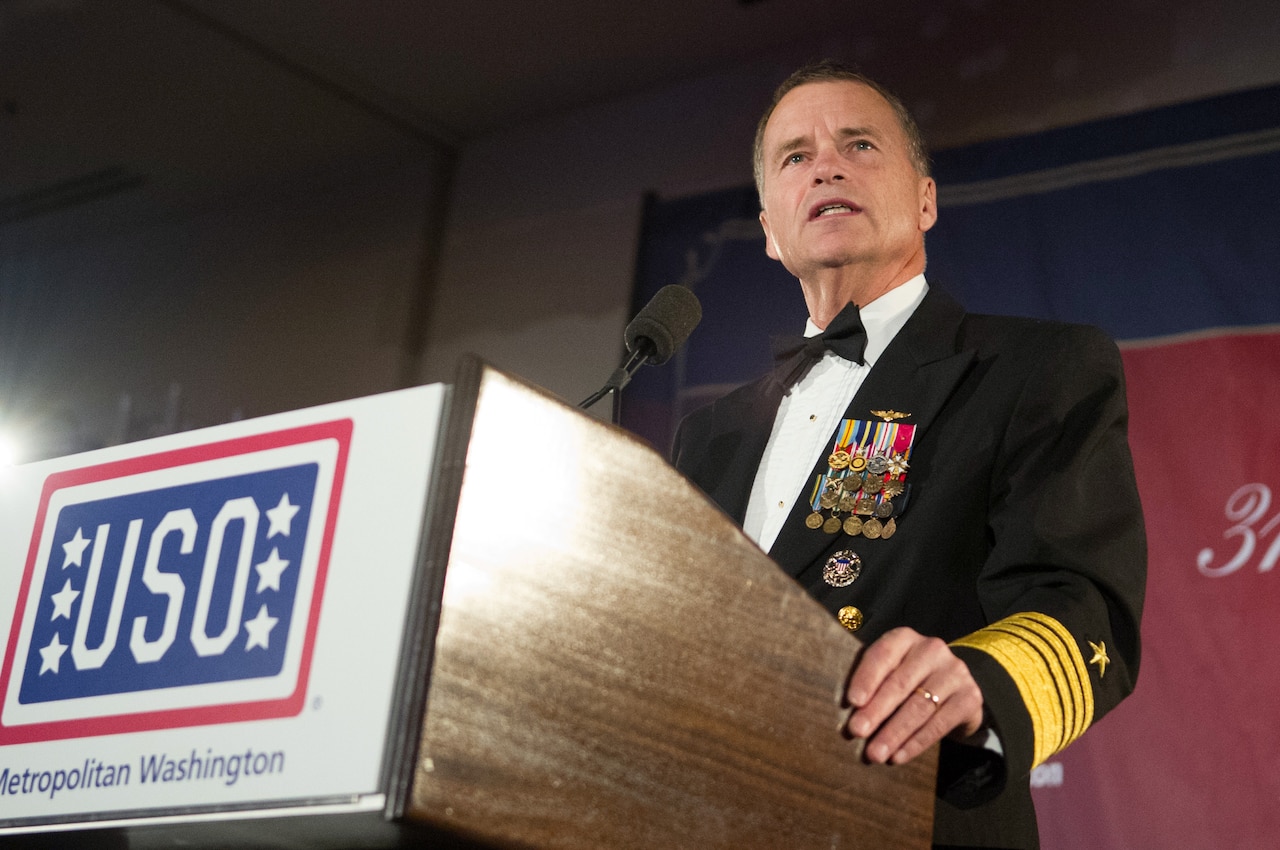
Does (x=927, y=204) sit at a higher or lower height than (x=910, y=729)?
higher

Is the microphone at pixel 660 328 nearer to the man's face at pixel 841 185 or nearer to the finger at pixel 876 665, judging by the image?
the man's face at pixel 841 185

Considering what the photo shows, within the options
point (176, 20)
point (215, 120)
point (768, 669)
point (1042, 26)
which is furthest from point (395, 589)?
point (215, 120)

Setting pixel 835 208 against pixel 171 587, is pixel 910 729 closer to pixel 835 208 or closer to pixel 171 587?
pixel 171 587

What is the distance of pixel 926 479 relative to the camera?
1287 millimetres

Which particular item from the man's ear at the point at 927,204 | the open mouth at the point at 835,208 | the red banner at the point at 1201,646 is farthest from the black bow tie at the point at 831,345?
the red banner at the point at 1201,646

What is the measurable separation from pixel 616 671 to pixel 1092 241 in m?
2.85

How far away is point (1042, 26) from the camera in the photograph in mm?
3715

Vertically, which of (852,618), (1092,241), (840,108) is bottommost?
(852,618)

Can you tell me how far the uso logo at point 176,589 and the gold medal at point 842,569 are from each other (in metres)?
0.62

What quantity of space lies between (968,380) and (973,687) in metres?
0.55

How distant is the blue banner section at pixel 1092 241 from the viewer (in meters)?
3.08

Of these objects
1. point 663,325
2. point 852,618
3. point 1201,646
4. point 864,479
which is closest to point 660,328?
point 663,325

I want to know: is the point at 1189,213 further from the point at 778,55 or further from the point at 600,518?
the point at 600,518

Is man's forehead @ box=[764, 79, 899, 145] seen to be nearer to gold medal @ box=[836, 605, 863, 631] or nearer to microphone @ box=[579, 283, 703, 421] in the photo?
microphone @ box=[579, 283, 703, 421]
